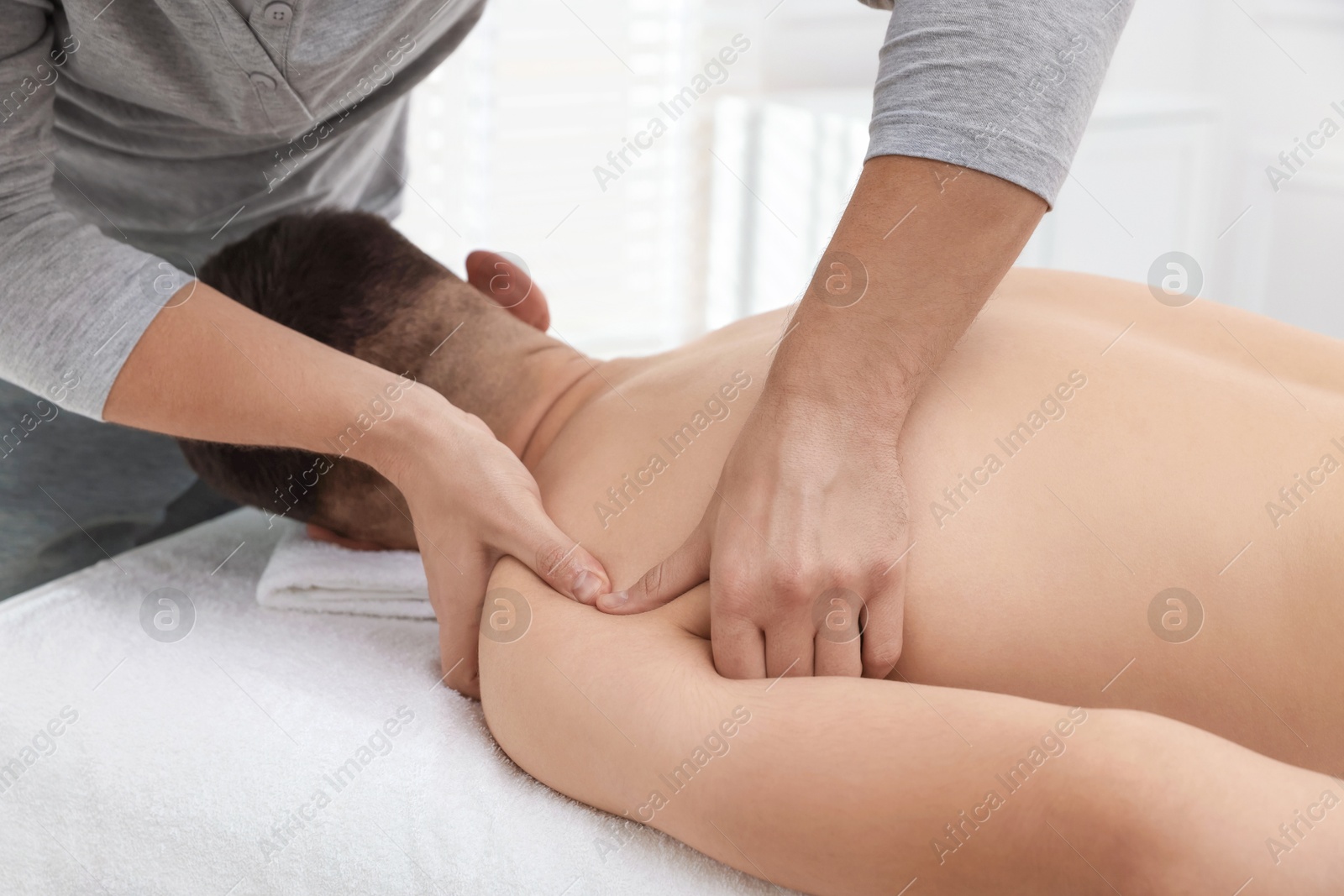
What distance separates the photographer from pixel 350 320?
1096 mm

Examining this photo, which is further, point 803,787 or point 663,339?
point 663,339

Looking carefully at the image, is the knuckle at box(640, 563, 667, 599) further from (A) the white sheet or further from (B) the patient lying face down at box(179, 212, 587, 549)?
(B) the patient lying face down at box(179, 212, 587, 549)

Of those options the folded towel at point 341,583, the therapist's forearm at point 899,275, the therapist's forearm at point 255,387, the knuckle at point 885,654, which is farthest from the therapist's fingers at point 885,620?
the folded towel at point 341,583

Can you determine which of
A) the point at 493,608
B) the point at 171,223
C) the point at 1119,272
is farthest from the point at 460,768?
the point at 1119,272

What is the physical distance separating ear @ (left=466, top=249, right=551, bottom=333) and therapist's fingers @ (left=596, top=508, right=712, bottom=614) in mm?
481

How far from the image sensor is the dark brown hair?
3.59 ft

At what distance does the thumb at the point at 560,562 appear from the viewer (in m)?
0.86

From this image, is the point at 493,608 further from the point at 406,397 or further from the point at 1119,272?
the point at 1119,272

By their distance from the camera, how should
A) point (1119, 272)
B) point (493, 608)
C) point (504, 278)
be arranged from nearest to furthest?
point (493, 608) < point (504, 278) < point (1119, 272)

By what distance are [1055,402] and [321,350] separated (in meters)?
0.66

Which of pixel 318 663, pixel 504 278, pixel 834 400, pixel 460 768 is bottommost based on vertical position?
pixel 318 663

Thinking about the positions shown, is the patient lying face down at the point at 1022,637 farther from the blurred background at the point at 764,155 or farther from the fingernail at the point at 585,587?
the blurred background at the point at 764,155

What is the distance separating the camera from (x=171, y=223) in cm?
136

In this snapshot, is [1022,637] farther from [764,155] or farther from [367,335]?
[764,155]
